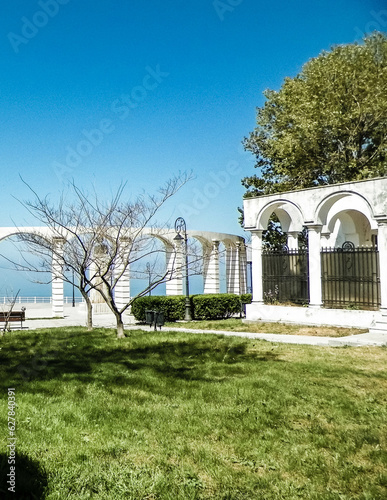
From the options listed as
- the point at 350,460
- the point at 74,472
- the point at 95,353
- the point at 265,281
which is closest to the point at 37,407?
the point at 74,472

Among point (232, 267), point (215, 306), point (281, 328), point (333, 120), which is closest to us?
point (281, 328)

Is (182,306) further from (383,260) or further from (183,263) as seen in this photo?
(383,260)

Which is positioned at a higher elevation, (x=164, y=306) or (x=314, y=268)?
(x=314, y=268)

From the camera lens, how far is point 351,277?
16234mm

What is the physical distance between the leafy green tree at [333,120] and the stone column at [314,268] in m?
7.85

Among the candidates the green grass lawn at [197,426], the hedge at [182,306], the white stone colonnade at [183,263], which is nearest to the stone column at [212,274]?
the white stone colonnade at [183,263]

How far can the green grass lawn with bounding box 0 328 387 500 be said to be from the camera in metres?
4.01

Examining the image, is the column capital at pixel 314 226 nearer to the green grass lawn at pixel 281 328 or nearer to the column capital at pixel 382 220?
the column capital at pixel 382 220

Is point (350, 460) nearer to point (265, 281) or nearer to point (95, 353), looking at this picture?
point (95, 353)

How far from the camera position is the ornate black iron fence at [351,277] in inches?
620

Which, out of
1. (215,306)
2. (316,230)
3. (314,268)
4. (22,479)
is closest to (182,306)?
(215,306)

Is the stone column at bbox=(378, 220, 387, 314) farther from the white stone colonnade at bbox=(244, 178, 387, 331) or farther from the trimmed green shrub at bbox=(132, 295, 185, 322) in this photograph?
the trimmed green shrub at bbox=(132, 295, 185, 322)

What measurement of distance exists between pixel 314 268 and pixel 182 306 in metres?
6.52

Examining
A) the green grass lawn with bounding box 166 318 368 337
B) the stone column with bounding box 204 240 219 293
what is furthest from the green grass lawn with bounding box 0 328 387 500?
the stone column with bounding box 204 240 219 293
